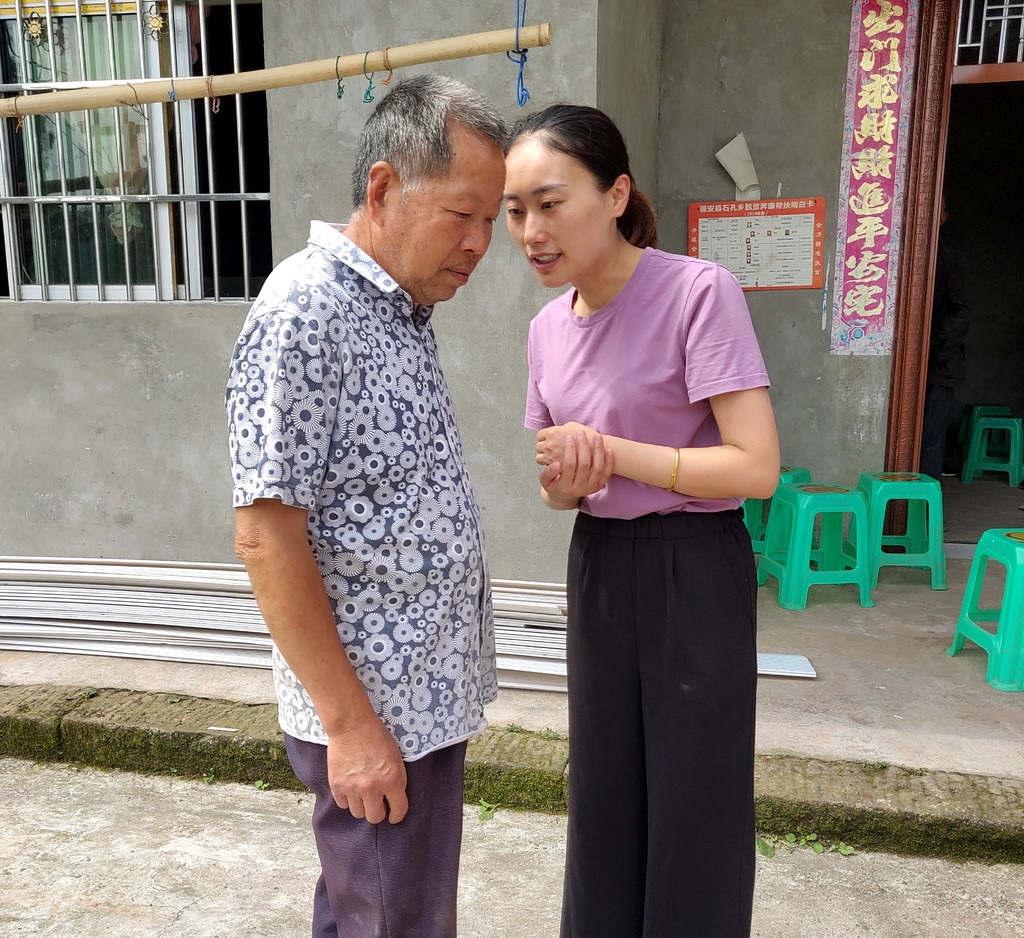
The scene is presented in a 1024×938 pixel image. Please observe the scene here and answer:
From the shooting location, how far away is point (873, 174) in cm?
510

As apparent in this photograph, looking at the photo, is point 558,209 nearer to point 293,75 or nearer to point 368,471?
point 368,471

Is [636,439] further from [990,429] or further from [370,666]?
[990,429]

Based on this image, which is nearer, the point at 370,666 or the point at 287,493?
the point at 287,493

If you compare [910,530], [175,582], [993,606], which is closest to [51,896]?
[175,582]

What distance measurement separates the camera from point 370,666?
1485mm

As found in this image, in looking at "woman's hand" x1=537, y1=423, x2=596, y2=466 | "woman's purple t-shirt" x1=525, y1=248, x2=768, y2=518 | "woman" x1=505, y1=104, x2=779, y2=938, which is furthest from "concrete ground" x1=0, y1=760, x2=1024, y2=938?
"woman's hand" x1=537, y1=423, x2=596, y2=466

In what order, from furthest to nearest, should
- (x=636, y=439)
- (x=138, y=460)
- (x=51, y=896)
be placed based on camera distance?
(x=138, y=460) < (x=51, y=896) < (x=636, y=439)

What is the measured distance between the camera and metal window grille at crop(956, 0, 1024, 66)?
5145 millimetres

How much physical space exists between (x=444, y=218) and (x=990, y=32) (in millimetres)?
5069

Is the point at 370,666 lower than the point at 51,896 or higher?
higher

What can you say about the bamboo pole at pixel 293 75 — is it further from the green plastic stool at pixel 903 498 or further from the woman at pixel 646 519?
the green plastic stool at pixel 903 498

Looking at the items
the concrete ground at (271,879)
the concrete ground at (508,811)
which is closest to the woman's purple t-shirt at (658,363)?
the concrete ground at (508,811)

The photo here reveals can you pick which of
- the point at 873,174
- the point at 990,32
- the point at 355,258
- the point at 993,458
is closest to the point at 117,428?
the point at 355,258

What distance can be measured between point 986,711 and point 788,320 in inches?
103
